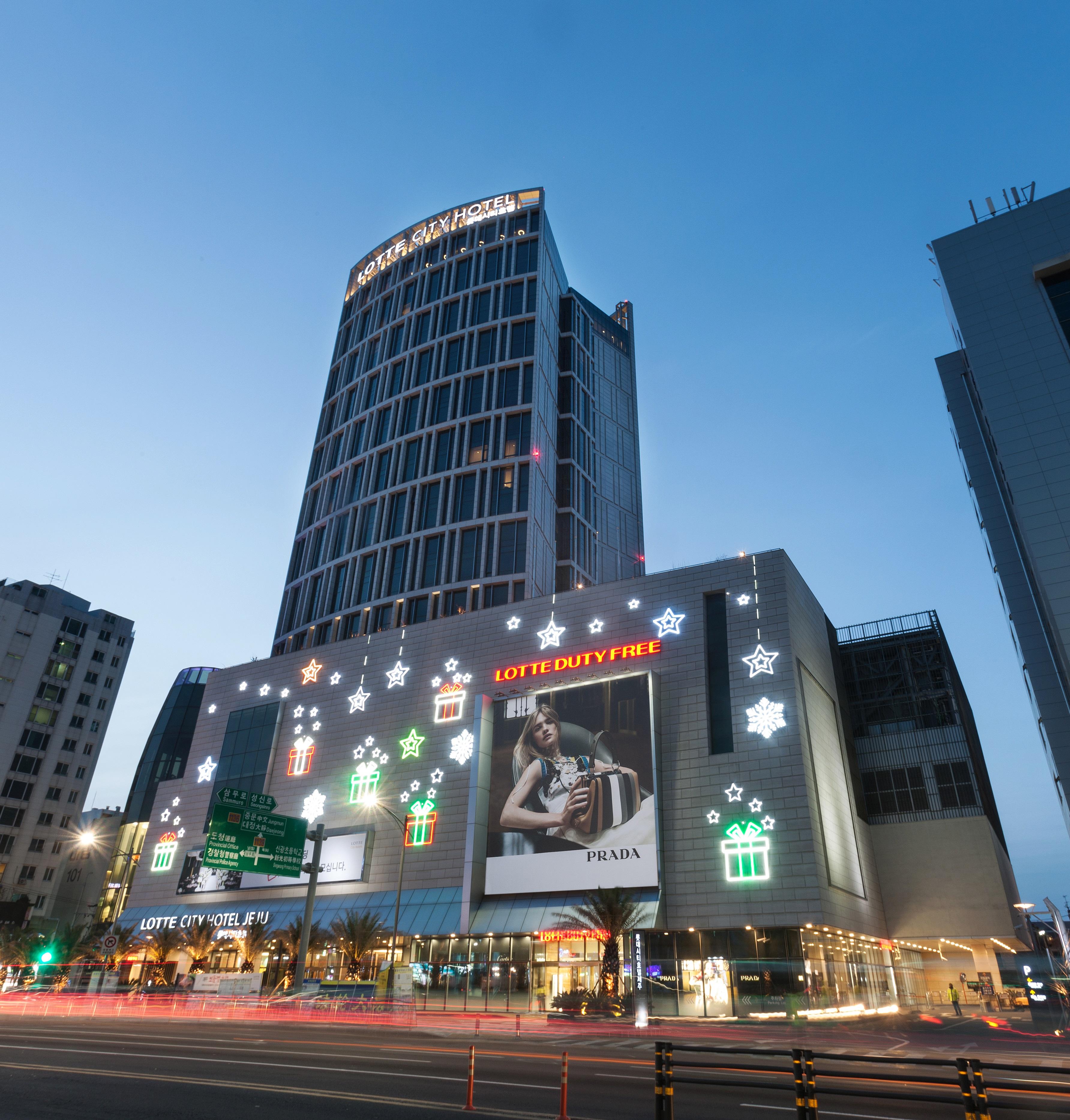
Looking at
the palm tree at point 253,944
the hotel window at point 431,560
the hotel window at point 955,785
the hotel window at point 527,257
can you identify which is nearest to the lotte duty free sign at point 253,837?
the palm tree at point 253,944

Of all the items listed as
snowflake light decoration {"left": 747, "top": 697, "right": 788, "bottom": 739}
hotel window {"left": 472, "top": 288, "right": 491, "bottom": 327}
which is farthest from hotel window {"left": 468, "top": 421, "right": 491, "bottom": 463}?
snowflake light decoration {"left": 747, "top": 697, "right": 788, "bottom": 739}

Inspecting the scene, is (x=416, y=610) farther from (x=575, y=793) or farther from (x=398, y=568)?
(x=575, y=793)

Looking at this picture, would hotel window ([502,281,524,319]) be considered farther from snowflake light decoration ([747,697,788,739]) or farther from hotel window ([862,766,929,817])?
hotel window ([862,766,929,817])

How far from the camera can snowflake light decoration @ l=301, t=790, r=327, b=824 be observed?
6072cm

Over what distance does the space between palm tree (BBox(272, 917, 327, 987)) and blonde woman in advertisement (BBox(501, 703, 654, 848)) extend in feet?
48.6

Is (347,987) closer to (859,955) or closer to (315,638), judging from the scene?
(859,955)

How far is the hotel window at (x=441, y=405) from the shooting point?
293ft

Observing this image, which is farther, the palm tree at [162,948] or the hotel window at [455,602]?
the hotel window at [455,602]

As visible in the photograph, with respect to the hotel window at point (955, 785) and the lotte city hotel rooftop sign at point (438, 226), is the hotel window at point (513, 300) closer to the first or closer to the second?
the lotte city hotel rooftop sign at point (438, 226)

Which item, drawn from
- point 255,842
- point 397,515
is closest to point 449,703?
point 255,842

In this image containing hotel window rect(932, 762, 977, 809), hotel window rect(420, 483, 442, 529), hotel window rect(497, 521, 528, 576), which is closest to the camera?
hotel window rect(932, 762, 977, 809)

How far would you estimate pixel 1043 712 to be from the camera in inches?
1957

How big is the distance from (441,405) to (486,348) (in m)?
8.94

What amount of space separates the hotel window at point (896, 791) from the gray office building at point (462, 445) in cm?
3460
